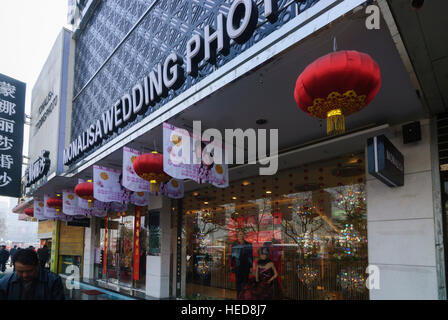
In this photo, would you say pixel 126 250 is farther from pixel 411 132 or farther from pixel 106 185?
pixel 411 132

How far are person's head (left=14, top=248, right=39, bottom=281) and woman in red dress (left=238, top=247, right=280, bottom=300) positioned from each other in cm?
592

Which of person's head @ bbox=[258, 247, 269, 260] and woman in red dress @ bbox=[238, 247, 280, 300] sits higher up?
person's head @ bbox=[258, 247, 269, 260]

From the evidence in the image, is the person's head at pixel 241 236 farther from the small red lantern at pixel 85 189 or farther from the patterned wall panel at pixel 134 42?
the small red lantern at pixel 85 189

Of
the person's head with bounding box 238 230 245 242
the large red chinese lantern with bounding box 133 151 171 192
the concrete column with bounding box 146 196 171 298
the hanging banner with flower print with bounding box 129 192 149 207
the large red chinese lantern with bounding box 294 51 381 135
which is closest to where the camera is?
the large red chinese lantern with bounding box 294 51 381 135

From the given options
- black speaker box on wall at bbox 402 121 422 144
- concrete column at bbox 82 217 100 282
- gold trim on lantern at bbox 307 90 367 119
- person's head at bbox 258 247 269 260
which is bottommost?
concrete column at bbox 82 217 100 282

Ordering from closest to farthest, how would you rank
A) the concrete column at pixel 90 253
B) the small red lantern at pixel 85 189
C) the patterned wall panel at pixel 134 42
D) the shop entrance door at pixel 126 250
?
the patterned wall panel at pixel 134 42 → the small red lantern at pixel 85 189 → the shop entrance door at pixel 126 250 → the concrete column at pixel 90 253

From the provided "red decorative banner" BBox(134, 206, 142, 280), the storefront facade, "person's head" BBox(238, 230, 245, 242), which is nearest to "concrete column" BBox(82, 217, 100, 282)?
the storefront facade

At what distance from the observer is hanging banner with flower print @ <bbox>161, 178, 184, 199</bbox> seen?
8000mm

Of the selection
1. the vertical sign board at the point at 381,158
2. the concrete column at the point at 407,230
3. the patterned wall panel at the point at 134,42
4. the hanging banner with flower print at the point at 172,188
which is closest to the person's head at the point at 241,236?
the hanging banner with flower print at the point at 172,188

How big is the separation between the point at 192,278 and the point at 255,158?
14.8ft

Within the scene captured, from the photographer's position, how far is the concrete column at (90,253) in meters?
15.9

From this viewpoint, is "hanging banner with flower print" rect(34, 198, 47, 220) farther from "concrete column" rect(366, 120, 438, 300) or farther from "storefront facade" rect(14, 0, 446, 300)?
"concrete column" rect(366, 120, 438, 300)

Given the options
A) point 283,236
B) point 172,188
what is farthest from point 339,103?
point 172,188

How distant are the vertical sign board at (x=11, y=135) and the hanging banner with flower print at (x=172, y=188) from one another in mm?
8224
